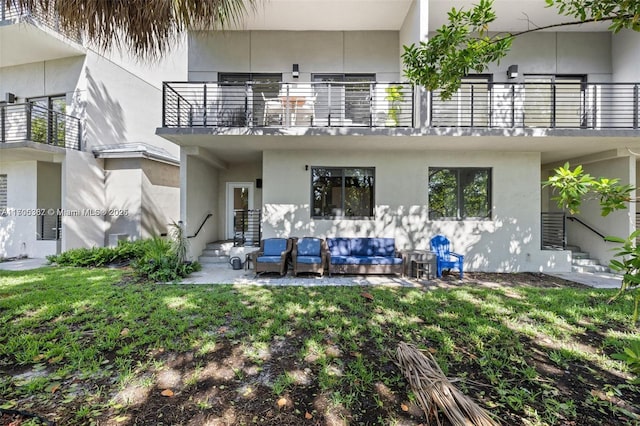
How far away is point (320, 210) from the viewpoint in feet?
27.7

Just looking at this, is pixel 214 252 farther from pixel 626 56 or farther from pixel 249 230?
pixel 626 56

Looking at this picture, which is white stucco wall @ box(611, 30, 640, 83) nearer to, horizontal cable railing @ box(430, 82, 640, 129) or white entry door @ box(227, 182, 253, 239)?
horizontal cable railing @ box(430, 82, 640, 129)

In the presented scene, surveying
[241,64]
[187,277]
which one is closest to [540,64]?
[241,64]

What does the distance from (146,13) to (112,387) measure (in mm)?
3755

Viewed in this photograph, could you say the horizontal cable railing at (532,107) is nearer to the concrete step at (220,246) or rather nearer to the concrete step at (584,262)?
the concrete step at (584,262)

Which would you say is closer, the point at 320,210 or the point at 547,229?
the point at 320,210

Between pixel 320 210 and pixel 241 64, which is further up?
pixel 241 64

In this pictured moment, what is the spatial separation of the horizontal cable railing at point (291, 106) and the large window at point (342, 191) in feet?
4.56

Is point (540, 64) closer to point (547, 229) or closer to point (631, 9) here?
point (547, 229)

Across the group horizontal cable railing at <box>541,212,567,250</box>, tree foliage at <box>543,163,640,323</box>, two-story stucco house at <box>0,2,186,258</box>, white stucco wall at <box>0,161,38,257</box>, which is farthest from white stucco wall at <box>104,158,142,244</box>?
horizontal cable railing at <box>541,212,567,250</box>

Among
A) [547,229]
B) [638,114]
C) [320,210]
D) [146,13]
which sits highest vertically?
[638,114]

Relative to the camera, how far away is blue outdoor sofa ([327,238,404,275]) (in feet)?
23.5

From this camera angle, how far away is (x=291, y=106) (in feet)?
26.1

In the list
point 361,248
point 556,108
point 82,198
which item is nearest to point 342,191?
point 361,248
